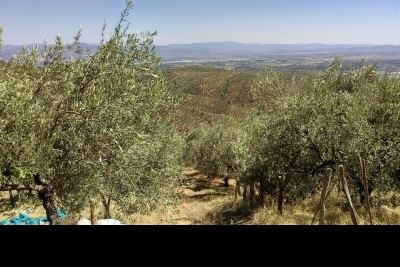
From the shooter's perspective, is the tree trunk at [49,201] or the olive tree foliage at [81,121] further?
the tree trunk at [49,201]

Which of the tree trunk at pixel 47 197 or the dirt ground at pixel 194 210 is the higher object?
the tree trunk at pixel 47 197

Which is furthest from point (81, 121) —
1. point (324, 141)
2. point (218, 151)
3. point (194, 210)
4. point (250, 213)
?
point (218, 151)

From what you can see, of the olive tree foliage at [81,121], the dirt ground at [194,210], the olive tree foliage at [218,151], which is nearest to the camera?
the olive tree foliage at [81,121]

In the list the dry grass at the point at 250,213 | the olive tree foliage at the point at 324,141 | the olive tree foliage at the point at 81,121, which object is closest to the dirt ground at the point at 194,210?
the dry grass at the point at 250,213

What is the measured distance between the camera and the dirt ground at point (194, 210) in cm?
1736

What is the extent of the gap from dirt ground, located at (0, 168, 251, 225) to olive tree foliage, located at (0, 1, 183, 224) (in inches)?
85.2

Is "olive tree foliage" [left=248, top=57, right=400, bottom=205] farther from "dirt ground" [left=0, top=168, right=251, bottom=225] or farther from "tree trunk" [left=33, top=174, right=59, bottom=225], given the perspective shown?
"tree trunk" [left=33, top=174, right=59, bottom=225]

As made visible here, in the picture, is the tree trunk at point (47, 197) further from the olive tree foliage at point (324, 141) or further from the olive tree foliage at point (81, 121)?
the olive tree foliage at point (324, 141)

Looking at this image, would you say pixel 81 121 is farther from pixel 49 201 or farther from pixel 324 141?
pixel 324 141

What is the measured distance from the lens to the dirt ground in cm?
1736

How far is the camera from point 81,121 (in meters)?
7.93

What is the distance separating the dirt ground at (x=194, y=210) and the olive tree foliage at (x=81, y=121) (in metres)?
2.16
